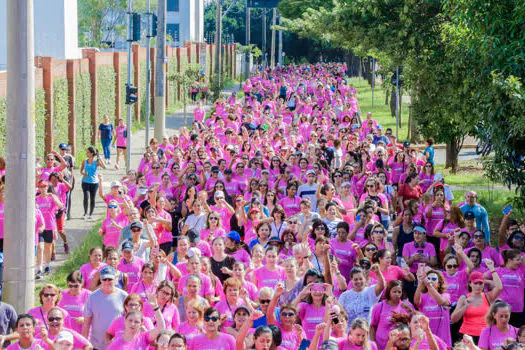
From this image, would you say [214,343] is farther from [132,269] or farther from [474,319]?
[474,319]

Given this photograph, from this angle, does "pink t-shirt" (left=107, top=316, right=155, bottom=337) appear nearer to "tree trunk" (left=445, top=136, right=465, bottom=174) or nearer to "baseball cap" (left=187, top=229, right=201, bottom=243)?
"baseball cap" (left=187, top=229, right=201, bottom=243)

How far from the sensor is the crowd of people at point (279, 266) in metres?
8.88

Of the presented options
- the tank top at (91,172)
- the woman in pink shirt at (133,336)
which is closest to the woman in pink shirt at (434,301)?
the woman in pink shirt at (133,336)

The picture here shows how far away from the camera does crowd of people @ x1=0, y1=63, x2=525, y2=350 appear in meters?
8.88

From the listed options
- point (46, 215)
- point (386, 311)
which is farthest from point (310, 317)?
point (46, 215)

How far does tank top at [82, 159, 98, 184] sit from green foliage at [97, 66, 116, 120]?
53.1 ft

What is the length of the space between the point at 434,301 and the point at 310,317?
4.38 feet

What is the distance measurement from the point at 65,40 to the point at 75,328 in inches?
1568

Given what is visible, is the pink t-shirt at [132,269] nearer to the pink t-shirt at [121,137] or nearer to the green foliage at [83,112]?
the pink t-shirt at [121,137]

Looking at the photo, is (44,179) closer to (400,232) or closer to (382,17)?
(400,232)

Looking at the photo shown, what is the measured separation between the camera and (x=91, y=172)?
19125 millimetres

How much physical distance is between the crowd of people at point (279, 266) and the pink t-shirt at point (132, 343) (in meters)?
0.01

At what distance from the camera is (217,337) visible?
A: 8.81 m

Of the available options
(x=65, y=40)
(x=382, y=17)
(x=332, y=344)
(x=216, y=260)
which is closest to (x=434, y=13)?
(x=382, y=17)
